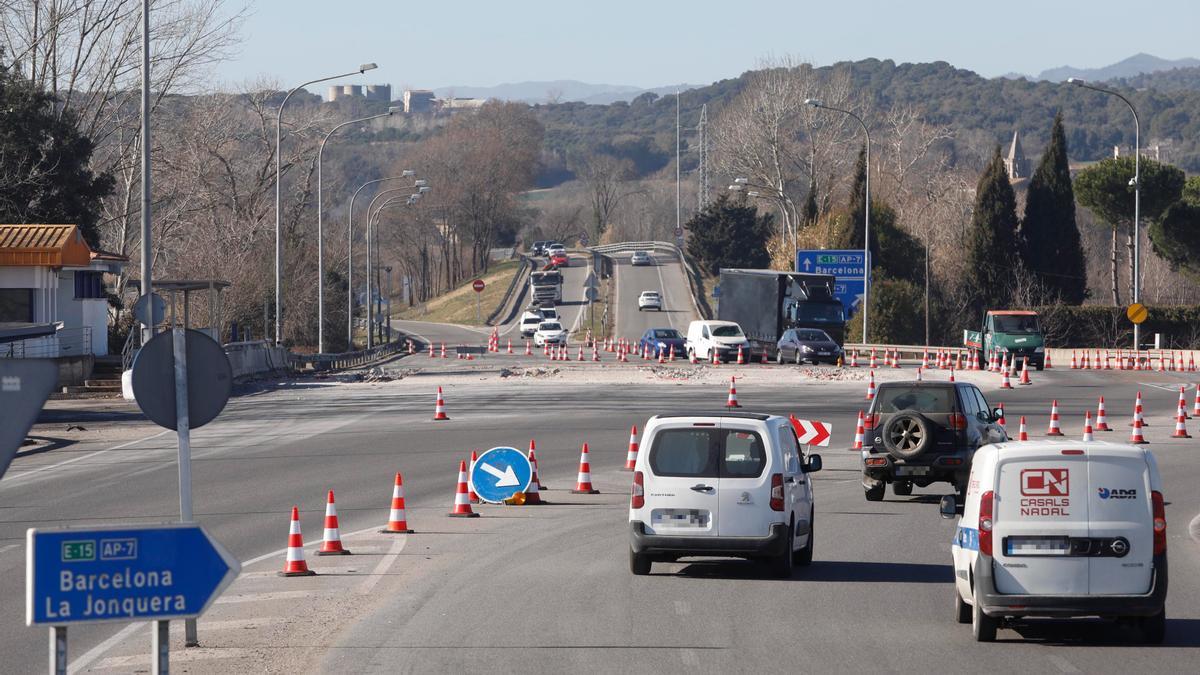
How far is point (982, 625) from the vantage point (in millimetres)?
10781

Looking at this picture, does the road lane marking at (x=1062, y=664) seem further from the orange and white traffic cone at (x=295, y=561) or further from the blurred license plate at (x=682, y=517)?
the orange and white traffic cone at (x=295, y=561)

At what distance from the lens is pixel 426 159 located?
14662 centimetres

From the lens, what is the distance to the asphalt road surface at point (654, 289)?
95938mm

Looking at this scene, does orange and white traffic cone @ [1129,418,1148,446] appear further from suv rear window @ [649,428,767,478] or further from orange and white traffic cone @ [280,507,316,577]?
orange and white traffic cone @ [280,507,316,577]

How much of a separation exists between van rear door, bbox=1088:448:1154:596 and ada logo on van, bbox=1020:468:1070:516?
190 millimetres

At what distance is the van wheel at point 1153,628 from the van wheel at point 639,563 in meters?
4.72

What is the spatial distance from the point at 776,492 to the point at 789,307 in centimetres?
4646

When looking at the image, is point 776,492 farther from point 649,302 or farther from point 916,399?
point 649,302

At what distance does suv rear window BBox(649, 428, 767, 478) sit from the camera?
13.8 meters

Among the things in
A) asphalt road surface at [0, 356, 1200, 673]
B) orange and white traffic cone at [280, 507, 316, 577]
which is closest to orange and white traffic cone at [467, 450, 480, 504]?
asphalt road surface at [0, 356, 1200, 673]

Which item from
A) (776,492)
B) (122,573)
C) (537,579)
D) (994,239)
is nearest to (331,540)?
(537,579)

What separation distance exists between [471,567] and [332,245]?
7544cm

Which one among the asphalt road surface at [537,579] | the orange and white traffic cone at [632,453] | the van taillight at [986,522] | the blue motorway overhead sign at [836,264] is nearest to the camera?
the asphalt road surface at [537,579]

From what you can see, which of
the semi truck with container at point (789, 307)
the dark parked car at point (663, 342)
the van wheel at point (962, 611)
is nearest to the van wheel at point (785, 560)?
the van wheel at point (962, 611)
